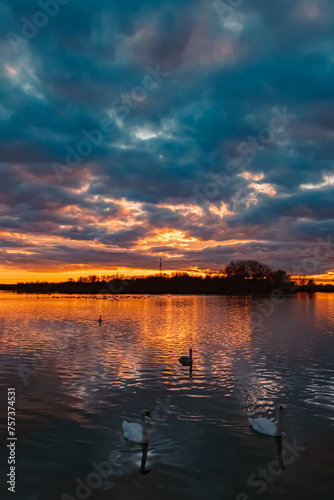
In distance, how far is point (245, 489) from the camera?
30.9 ft

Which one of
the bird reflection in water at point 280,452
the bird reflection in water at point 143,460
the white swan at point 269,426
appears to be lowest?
the bird reflection in water at point 280,452

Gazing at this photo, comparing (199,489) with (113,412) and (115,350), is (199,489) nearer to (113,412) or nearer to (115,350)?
(113,412)

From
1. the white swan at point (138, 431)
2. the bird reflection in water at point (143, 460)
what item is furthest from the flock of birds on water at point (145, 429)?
the bird reflection in water at point (143, 460)

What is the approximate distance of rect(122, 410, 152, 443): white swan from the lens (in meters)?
11.6

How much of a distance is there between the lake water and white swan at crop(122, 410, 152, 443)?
0.22m

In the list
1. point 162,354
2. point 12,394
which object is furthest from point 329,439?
point 162,354

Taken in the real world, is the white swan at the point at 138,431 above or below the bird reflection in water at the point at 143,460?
above

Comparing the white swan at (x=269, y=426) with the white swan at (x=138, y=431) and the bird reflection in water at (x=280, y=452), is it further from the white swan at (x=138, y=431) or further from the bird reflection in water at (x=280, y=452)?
the white swan at (x=138, y=431)

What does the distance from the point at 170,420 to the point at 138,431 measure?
2.31 m

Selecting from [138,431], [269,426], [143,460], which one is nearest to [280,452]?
[269,426]

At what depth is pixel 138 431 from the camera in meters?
11.8

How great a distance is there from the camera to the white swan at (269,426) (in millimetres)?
12109

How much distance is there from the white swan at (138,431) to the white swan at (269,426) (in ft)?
11.8

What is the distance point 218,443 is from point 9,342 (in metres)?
24.1
